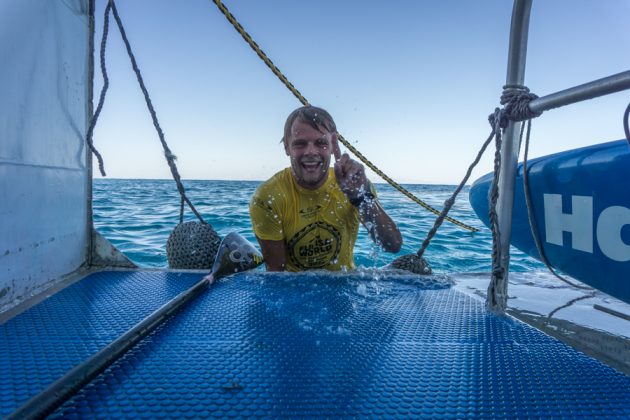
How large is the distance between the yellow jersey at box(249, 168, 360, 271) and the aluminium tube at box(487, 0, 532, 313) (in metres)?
Answer: 1.24

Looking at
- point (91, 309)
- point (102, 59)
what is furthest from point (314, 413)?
point (102, 59)

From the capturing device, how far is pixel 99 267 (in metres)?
2.50

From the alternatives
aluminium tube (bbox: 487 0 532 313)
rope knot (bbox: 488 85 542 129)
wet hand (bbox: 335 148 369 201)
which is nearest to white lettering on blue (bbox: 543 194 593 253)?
aluminium tube (bbox: 487 0 532 313)

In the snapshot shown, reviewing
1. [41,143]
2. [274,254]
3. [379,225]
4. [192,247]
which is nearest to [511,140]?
[379,225]

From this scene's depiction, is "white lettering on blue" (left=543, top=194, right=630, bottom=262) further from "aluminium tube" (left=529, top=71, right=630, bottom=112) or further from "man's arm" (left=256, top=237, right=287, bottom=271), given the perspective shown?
"man's arm" (left=256, top=237, right=287, bottom=271)

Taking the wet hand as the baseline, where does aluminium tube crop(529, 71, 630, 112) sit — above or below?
above

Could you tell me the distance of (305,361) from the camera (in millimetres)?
1304

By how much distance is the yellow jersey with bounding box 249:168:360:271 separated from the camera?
2795 mm

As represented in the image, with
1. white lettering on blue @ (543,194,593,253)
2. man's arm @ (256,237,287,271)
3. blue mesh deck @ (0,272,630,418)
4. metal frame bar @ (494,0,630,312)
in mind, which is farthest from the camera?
man's arm @ (256,237,287,271)

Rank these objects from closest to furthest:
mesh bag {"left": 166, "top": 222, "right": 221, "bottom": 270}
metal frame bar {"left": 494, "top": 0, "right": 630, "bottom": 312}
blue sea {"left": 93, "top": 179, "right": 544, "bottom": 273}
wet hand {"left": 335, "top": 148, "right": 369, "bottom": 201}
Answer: metal frame bar {"left": 494, "top": 0, "right": 630, "bottom": 312}
wet hand {"left": 335, "top": 148, "right": 369, "bottom": 201}
mesh bag {"left": 166, "top": 222, "right": 221, "bottom": 270}
blue sea {"left": 93, "top": 179, "right": 544, "bottom": 273}

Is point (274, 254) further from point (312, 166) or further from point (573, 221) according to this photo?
point (573, 221)

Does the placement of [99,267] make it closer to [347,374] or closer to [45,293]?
[45,293]

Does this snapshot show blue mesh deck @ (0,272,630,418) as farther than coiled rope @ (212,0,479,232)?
No

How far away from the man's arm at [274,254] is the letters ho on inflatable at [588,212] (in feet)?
5.12
